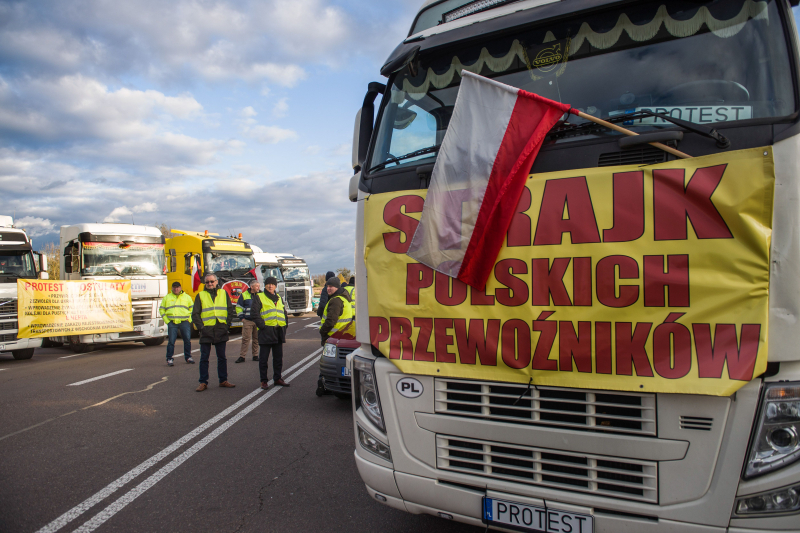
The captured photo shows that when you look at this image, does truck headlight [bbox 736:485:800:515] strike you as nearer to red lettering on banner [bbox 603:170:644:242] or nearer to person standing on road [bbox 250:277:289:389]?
red lettering on banner [bbox 603:170:644:242]

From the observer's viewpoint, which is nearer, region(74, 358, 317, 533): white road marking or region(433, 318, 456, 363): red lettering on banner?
region(433, 318, 456, 363): red lettering on banner

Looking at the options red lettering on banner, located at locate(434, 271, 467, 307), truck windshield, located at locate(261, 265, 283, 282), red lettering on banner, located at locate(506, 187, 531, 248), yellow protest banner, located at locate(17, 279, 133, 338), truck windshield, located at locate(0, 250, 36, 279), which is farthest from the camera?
truck windshield, located at locate(261, 265, 283, 282)

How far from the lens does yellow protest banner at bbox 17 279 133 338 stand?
11758 millimetres

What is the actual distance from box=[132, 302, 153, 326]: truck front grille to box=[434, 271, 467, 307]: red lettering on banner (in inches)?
538

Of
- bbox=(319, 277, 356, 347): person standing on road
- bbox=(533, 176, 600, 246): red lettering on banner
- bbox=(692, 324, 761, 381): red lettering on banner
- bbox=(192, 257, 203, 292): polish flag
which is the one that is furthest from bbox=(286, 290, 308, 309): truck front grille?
bbox=(692, 324, 761, 381): red lettering on banner

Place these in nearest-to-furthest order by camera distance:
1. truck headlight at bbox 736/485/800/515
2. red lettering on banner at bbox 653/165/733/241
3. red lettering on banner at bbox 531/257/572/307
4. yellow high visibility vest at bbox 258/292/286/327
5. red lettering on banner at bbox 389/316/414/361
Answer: truck headlight at bbox 736/485/800/515
red lettering on banner at bbox 653/165/733/241
red lettering on banner at bbox 531/257/572/307
red lettering on banner at bbox 389/316/414/361
yellow high visibility vest at bbox 258/292/286/327

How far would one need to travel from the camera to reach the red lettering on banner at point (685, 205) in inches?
82.0

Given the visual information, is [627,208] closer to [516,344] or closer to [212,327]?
[516,344]

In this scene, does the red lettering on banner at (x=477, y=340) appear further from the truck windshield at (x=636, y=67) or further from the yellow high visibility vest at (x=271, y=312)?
the yellow high visibility vest at (x=271, y=312)

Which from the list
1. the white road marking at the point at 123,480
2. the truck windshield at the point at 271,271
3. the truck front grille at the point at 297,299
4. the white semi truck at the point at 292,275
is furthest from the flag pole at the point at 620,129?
the truck front grille at the point at 297,299

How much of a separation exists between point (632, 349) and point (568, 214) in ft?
2.32

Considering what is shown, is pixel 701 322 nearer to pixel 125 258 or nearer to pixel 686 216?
pixel 686 216

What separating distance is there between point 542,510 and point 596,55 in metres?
2.46

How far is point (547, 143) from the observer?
97.2 inches
